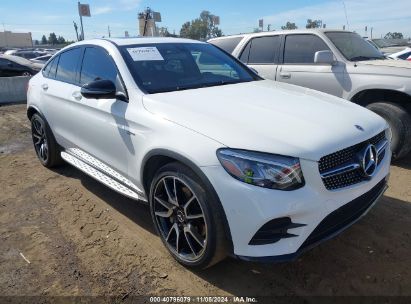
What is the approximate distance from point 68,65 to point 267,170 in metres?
3.28

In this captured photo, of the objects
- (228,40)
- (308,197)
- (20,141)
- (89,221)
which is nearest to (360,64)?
(228,40)

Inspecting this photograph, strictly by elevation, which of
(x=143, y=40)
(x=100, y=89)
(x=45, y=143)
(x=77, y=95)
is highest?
(x=143, y=40)

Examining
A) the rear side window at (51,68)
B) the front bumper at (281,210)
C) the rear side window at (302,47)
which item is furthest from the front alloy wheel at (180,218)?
the rear side window at (302,47)

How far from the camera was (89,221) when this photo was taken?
393 cm

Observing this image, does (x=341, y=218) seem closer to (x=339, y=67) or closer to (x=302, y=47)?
(x=339, y=67)

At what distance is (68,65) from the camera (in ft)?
15.3

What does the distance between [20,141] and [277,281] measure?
6.25 m

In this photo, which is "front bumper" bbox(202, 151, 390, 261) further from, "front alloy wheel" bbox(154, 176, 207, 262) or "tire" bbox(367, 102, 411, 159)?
"tire" bbox(367, 102, 411, 159)

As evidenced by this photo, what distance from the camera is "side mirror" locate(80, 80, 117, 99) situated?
3303mm

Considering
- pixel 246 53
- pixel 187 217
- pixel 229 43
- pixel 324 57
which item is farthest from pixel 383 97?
pixel 187 217

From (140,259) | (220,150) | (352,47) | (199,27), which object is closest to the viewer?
(220,150)

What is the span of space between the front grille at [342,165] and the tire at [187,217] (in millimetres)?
727

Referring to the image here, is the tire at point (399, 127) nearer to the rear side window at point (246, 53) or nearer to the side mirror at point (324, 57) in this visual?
the side mirror at point (324, 57)

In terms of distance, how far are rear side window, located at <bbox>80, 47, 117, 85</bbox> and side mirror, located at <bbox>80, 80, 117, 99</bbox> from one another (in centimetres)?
23
